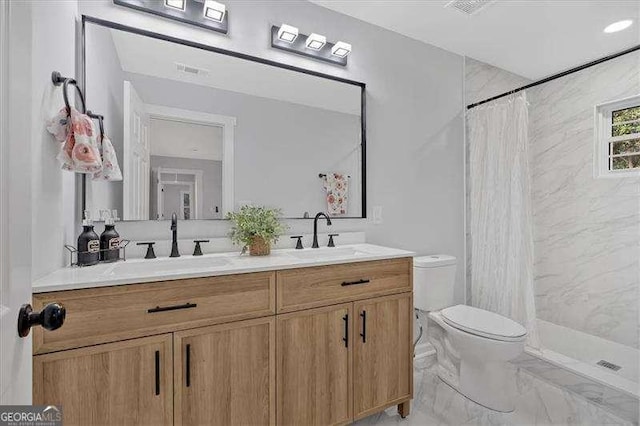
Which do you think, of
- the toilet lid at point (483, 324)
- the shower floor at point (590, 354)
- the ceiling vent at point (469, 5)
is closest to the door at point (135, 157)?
the toilet lid at point (483, 324)

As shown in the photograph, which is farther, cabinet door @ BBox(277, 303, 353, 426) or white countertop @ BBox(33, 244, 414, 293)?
cabinet door @ BBox(277, 303, 353, 426)

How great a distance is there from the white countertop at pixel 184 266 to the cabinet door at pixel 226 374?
0.23 metres

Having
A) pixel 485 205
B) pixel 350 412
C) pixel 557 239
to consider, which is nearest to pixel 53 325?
pixel 350 412

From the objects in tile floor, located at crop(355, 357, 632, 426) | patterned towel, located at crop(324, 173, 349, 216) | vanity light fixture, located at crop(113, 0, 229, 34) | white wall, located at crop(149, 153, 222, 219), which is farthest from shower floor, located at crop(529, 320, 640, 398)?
vanity light fixture, located at crop(113, 0, 229, 34)

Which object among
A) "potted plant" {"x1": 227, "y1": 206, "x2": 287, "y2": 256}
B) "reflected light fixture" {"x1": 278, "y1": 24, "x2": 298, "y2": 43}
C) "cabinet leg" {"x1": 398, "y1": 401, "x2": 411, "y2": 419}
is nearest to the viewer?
"potted plant" {"x1": 227, "y1": 206, "x2": 287, "y2": 256}

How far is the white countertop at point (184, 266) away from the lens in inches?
42.7


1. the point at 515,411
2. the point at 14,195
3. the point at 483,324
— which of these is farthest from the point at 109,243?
the point at 515,411

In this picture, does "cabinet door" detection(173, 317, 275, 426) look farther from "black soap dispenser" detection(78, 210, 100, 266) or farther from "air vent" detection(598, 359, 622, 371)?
"air vent" detection(598, 359, 622, 371)

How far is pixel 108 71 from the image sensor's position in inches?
61.7

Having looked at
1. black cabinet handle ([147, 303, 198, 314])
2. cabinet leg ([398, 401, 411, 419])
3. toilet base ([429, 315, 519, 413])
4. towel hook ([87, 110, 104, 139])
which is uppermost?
towel hook ([87, 110, 104, 139])

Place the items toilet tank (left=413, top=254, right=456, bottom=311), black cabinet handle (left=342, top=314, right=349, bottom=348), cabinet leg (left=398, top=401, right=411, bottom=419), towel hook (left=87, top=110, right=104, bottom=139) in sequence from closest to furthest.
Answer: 1. towel hook (left=87, top=110, right=104, bottom=139)
2. black cabinet handle (left=342, top=314, right=349, bottom=348)
3. cabinet leg (left=398, top=401, right=411, bottom=419)
4. toilet tank (left=413, top=254, right=456, bottom=311)

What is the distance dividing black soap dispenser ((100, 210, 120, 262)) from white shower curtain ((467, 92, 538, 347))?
2.43 metres

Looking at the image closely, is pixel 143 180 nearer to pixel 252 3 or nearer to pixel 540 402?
pixel 252 3

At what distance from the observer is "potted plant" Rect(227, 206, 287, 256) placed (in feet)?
5.49
